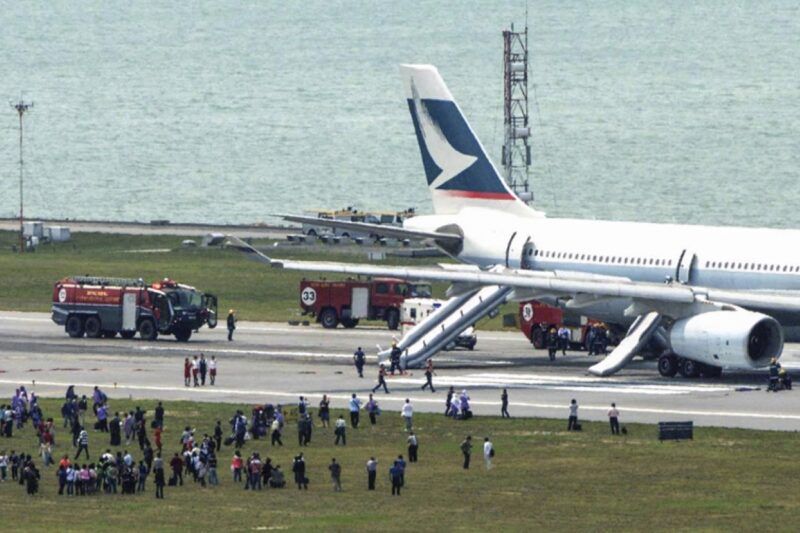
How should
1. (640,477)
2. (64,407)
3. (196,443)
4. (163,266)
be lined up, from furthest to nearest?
(163,266) < (64,407) < (196,443) < (640,477)

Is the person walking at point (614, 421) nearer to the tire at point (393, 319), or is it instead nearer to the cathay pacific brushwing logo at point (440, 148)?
the cathay pacific brushwing logo at point (440, 148)

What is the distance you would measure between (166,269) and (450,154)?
164 feet

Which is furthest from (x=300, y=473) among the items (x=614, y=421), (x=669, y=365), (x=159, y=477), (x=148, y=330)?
(x=148, y=330)

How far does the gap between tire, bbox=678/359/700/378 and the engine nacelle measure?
1299 millimetres

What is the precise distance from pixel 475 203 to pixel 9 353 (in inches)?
970

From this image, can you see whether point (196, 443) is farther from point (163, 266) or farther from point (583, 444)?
point (163, 266)

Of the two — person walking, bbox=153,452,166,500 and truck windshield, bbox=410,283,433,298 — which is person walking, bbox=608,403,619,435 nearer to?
person walking, bbox=153,452,166,500

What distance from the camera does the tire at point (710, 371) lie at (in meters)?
89.3

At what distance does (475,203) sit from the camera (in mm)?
103125

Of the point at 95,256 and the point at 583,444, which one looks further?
the point at 95,256

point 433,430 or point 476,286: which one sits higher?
point 476,286

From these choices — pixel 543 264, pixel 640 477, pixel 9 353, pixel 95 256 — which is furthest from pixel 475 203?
pixel 95 256

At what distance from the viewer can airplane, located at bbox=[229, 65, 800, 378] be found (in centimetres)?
8756

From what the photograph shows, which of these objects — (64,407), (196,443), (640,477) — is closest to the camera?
(640,477)
